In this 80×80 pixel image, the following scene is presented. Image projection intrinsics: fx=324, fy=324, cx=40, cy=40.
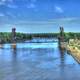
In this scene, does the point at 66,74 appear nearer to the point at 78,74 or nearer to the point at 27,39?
the point at 78,74

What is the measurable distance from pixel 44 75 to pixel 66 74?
2.60 feet

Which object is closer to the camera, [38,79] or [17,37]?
[38,79]

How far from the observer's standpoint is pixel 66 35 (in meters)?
42.0

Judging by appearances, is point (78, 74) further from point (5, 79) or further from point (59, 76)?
point (5, 79)

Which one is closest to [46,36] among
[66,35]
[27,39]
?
[27,39]

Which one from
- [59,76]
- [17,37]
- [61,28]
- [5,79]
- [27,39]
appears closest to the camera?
[5,79]

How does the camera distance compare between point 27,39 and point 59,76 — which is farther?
point 27,39

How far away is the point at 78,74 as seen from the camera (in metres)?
11.1

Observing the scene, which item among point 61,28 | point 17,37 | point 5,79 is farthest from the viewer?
point 17,37

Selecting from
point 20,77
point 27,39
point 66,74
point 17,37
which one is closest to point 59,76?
point 66,74

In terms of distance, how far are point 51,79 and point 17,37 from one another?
123 ft

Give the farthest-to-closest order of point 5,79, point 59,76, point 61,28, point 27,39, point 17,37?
point 27,39 → point 17,37 → point 61,28 → point 59,76 → point 5,79

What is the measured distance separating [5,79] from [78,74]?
263 cm

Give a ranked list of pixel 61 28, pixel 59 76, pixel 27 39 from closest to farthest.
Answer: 1. pixel 59 76
2. pixel 61 28
3. pixel 27 39
